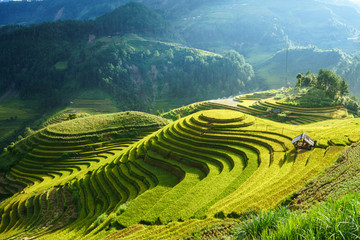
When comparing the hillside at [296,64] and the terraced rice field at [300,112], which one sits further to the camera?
the hillside at [296,64]

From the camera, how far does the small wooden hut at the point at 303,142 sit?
2189 cm

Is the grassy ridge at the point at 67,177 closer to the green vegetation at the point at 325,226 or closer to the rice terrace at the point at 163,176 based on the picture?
the rice terrace at the point at 163,176

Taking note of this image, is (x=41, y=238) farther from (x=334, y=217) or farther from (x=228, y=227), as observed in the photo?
(x=334, y=217)

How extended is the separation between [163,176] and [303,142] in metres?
15.8

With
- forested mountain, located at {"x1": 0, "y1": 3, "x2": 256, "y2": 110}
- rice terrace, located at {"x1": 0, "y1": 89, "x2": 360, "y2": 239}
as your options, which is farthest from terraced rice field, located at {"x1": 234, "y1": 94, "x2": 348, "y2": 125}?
forested mountain, located at {"x1": 0, "y1": 3, "x2": 256, "y2": 110}

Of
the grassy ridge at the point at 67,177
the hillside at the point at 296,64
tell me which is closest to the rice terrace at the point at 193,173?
the grassy ridge at the point at 67,177

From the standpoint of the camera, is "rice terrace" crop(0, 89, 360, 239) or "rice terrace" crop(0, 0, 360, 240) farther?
"rice terrace" crop(0, 89, 360, 239)

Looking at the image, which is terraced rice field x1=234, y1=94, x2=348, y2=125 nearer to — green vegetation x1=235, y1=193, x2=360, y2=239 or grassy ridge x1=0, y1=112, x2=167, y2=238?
grassy ridge x1=0, y1=112, x2=167, y2=238

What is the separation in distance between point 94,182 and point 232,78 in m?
115

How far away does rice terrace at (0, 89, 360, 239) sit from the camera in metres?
15.5

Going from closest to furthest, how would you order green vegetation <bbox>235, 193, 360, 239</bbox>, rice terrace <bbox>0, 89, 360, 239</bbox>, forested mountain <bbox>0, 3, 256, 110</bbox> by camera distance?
green vegetation <bbox>235, 193, 360, 239</bbox> → rice terrace <bbox>0, 89, 360, 239</bbox> → forested mountain <bbox>0, 3, 256, 110</bbox>

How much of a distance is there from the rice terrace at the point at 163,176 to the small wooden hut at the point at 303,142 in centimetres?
50

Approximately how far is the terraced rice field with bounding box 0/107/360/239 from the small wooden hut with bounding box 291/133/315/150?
0.69 metres

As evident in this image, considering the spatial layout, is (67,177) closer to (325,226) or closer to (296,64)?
(325,226)
